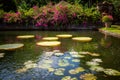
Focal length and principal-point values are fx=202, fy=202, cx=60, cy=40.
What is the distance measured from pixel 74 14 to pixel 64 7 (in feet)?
3.56

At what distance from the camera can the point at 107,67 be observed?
6500mm

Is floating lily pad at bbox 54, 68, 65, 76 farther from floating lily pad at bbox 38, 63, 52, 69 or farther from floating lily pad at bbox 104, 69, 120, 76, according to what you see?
floating lily pad at bbox 104, 69, 120, 76

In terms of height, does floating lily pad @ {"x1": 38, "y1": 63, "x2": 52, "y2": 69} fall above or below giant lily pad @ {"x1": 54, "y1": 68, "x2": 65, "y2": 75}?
above

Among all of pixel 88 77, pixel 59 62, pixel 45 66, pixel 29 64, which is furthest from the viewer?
pixel 59 62

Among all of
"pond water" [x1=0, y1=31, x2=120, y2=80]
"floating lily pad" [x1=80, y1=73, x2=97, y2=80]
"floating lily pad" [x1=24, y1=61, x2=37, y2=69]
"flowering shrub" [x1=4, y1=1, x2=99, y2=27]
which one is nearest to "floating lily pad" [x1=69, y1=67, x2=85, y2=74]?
"pond water" [x1=0, y1=31, x2=120, y2=80]

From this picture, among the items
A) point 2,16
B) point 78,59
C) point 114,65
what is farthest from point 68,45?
point 2,16

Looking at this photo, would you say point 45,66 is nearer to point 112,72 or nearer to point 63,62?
point 63,62

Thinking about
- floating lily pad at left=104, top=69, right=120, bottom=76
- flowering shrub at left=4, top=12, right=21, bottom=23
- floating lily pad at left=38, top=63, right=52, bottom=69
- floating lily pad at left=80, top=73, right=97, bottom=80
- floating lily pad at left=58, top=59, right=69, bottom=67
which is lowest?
floating lily pad at left=80, top=73, right=97, bottom=80

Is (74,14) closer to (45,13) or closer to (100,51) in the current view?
(45,13)

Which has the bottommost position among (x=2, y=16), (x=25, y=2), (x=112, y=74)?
(x=112, y=74)

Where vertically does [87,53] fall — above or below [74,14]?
below

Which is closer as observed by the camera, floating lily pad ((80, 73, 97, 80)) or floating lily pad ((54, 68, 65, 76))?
floating lily pad ((80, 73, 97, 80))

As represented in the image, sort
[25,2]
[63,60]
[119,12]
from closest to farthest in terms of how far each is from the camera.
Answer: [63,60], [119,12], [25,2]

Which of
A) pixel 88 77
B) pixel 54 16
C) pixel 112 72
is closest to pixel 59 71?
pixel 88 77
